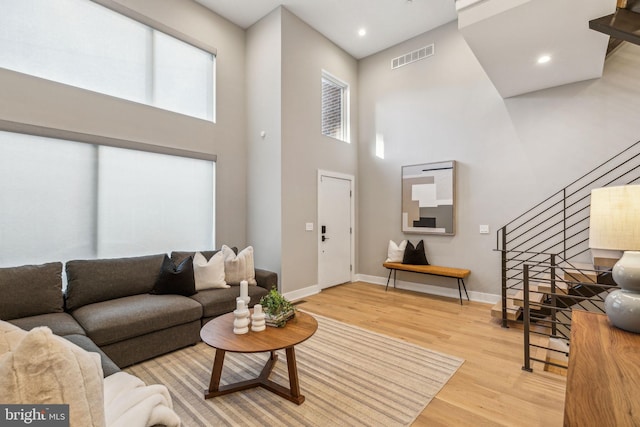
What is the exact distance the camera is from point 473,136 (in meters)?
4.62

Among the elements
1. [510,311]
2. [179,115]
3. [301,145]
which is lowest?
[510,311]

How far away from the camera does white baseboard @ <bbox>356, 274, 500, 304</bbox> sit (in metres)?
4.46

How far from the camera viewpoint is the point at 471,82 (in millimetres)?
4621

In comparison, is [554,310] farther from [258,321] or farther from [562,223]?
[258,321]

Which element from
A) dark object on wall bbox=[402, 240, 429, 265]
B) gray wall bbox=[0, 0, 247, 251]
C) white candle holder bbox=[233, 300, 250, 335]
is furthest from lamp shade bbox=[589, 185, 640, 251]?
gray wall bbox=[0, 0, 247, 251]

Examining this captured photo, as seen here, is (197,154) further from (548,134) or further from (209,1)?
(548,134)

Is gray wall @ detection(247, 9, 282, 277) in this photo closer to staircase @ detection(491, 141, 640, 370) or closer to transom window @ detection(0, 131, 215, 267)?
transom window @ detection(0, 131, 215, 267)

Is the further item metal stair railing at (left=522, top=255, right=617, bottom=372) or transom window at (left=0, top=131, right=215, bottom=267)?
transom window at (left=0, top=131, right=215, bottom=267)

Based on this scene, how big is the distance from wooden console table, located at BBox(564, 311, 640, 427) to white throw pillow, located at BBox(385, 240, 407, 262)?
354 cm

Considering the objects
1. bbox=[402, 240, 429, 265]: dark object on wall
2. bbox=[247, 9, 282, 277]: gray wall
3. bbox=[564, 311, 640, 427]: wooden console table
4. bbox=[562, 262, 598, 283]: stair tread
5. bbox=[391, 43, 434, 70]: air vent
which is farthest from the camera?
bbox=[391, 43, 434, 70]: air vent

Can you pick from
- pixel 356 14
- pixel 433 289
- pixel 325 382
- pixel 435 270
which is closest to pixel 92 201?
pixel 325 382

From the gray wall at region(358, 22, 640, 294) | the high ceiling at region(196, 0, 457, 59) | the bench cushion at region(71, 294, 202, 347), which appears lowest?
the bench cushion at region(71, 294, 202, 347)

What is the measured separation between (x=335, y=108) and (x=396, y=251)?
2980 millimetres

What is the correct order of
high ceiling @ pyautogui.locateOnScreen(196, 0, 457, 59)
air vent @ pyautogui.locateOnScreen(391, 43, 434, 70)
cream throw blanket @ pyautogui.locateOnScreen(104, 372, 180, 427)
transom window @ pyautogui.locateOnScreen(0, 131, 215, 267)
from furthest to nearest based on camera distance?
1. air vent @ pyautogui.locateOnScreen(391, 43, 434, 70)
2. high ceiling @ pyautogui.locateOnScreen(196, 0, 457, 59)
3. transom window @ pyautogui.locateOnScreen(0, 131, 215, 267)
4. cream throw blanket @ pyautogui.locateOnScreen(104, 372, 180, 427)
